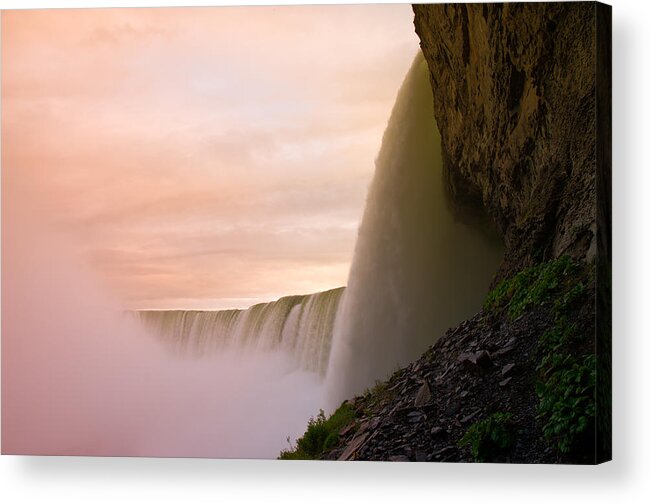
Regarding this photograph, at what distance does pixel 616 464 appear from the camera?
6.61m

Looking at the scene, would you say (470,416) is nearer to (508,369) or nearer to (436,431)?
(436,431)

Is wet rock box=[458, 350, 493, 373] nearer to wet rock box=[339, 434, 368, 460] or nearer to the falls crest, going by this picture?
the falls crest

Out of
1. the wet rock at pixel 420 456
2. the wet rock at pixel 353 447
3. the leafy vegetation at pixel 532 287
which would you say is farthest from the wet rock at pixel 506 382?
the wet rock at pixel 353 447

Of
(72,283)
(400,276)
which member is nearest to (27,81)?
(72,283)

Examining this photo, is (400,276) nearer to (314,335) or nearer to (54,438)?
(314,335)

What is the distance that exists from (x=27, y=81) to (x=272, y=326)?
2.48 meters

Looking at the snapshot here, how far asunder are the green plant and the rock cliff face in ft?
3.22

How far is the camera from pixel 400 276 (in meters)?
7.16

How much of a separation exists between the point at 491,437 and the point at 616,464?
33.5 inches

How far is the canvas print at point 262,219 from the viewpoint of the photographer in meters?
6.96

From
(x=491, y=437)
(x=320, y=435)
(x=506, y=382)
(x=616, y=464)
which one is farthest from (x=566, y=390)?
(x=320, y=435)

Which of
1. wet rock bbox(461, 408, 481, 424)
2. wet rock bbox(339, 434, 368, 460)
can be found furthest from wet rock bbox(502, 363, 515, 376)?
wet rock bbox(339, 434, 368, 460)

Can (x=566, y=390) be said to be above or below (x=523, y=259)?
below

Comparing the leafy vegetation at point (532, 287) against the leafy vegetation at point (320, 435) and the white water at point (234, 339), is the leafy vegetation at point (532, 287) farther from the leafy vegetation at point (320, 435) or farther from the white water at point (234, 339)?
the leafy vegetation at point (320, 435)
